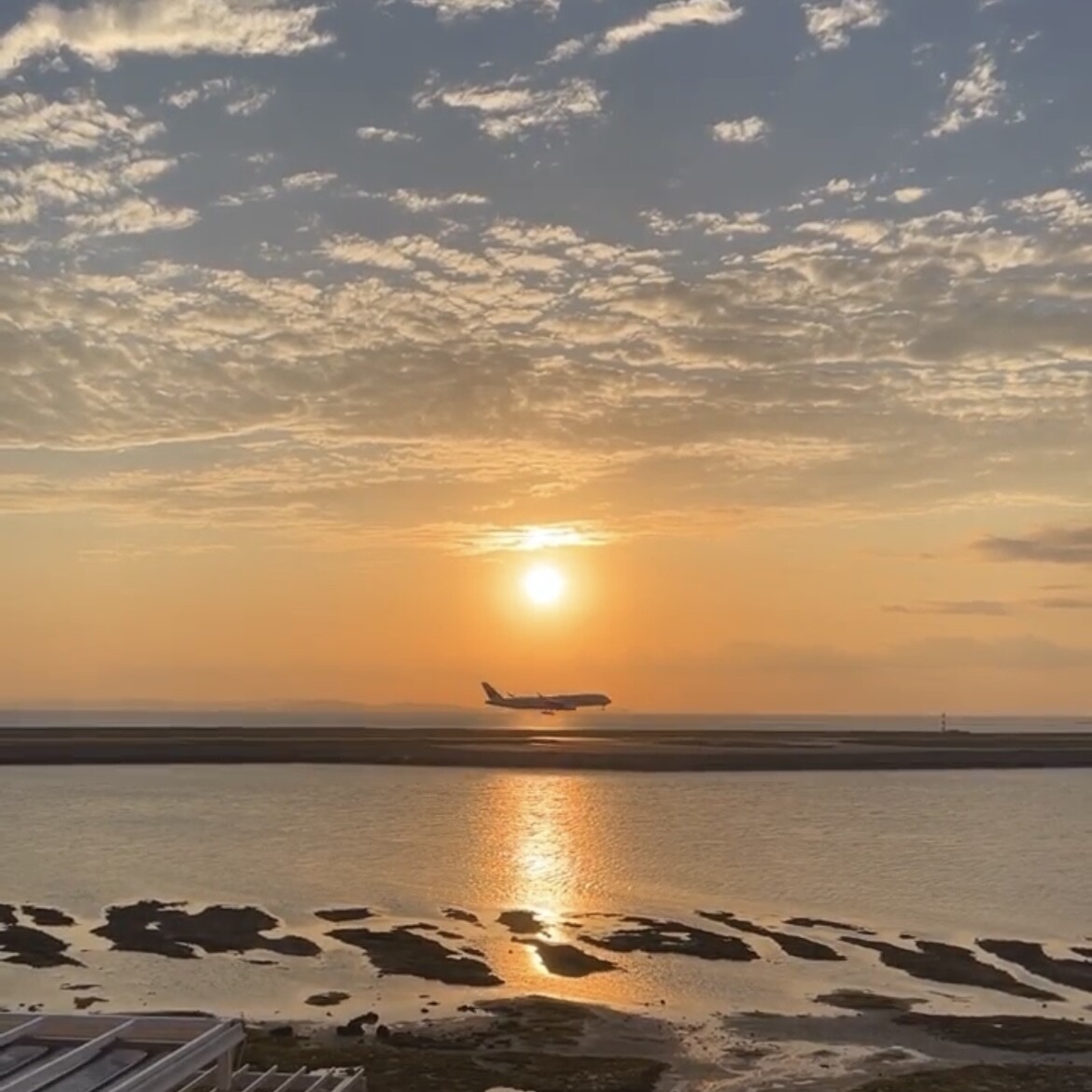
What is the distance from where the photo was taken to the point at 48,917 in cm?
4369

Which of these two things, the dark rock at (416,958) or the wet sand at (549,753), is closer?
the dark rock at (416,958)

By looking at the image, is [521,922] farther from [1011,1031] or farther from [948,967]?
[1011,1031]

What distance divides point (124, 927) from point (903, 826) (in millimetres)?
48413

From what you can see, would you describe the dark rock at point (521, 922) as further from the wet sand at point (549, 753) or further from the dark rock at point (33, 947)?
→ the wet sand at point (549, 753)

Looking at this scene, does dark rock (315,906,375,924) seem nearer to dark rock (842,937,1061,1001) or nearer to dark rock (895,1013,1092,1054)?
dark rock (842,937,1061,1001)

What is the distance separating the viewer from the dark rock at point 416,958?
35.8 meters

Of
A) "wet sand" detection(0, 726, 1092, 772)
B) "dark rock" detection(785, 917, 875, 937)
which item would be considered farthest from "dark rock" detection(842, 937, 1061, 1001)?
"wet sand" detection(0, 726, 1092, 772)

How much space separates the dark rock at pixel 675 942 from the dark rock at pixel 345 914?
8473 mm

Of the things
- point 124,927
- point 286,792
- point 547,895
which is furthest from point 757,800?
point 124,927

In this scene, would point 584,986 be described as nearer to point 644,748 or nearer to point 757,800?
point 757,800

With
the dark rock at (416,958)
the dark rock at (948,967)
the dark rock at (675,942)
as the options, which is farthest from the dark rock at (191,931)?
the dark rock at (948,967)

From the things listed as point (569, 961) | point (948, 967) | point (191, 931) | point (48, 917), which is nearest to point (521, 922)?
point (569, 961)

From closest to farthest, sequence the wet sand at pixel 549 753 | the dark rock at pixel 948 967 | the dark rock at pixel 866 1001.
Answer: the dark rock at pixel 866 1001 → the dark rock at pixel 948 967 → the wet sand at pixel 549 753

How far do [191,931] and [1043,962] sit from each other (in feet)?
89.8
